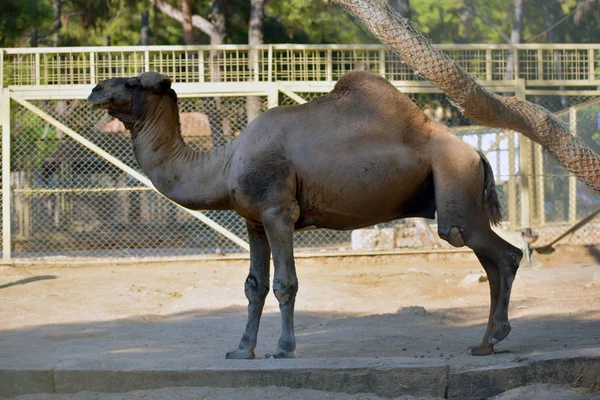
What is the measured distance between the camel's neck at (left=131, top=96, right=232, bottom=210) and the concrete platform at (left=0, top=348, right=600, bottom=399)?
4.76ft

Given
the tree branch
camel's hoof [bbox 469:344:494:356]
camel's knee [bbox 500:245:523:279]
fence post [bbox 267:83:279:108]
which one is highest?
the tree branch

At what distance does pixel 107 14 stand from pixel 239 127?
12.4 m

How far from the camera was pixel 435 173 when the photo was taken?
6.71m

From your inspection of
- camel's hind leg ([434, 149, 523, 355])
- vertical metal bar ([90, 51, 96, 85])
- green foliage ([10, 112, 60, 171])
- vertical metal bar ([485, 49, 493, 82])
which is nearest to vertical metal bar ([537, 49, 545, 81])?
vertical metal bar ([485, 49, 493, 82])

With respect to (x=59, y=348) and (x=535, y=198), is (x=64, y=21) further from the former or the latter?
(x=59, y=348)

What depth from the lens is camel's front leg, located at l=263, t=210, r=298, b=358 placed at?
657 cm

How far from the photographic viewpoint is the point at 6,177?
14.2 meters

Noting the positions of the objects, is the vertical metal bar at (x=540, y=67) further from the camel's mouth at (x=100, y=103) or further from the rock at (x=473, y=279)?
the camel's mouth at (x=100, y=103)

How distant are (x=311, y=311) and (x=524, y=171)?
552 cm

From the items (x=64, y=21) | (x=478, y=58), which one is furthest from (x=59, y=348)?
(x=64, y=21)

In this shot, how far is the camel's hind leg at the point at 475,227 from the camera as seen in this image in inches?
261

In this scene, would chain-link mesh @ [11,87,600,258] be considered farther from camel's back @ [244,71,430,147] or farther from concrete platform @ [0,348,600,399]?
concrete platform @ [0,348,600,399]

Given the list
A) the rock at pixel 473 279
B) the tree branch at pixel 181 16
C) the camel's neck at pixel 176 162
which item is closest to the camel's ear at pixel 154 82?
the camel's neck at pixel 176 162

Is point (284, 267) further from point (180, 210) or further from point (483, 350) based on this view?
point (180, 210)
